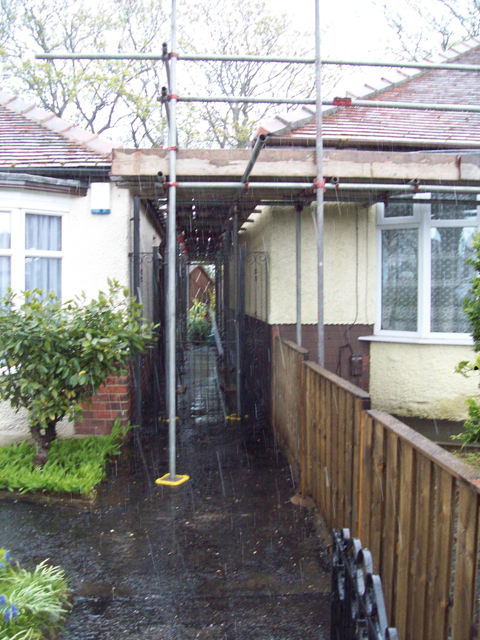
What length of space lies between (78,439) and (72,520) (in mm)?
1965

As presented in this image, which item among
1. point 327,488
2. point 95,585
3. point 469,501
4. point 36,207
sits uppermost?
point 36,207

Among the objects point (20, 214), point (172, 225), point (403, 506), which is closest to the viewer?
point (403, 506)

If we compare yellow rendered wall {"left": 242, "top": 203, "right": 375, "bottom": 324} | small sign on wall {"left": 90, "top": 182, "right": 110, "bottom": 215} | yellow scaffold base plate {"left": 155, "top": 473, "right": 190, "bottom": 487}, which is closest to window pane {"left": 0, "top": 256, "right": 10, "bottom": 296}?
small sign on wall {"left": 90, "top": 182, "right": 110, "bottom": 215}

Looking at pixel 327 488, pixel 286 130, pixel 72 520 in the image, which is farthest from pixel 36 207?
pixel 327 488

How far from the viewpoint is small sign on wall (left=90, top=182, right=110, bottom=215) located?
6.75 m

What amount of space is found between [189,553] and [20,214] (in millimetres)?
4280

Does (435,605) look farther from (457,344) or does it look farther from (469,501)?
(457,344)

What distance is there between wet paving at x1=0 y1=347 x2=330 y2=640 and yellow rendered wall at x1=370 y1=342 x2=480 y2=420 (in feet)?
6.53

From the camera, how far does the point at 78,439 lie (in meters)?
6.56

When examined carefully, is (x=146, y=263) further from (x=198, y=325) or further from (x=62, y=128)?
(x=198, y=325)

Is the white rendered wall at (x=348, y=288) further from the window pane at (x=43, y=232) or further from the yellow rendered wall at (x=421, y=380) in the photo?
the window pane at (x=43, y=232)

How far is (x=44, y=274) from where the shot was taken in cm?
678

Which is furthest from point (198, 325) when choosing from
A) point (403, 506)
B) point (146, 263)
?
point (403, 506)

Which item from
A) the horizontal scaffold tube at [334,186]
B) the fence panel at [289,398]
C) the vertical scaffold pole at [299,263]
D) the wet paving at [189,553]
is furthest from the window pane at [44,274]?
the vertical scaffold pole at [299,263]
